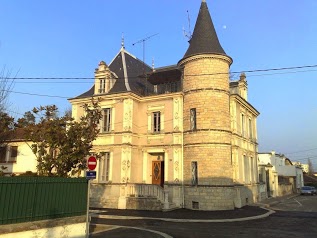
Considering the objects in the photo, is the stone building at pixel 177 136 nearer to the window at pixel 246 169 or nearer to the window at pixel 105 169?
the window at pixel 105 169

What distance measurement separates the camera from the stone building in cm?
2211

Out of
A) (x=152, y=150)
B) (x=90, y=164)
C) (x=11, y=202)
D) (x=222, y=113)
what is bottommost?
(x=11, y=202)

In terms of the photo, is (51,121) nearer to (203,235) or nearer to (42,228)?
(42,228)

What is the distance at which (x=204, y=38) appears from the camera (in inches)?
950

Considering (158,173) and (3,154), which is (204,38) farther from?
(3,154)

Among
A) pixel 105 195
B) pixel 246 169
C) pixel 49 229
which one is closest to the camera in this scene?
pixel 49 229

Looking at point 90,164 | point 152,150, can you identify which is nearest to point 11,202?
point 90,164

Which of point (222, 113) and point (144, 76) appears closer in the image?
point (222, 113)

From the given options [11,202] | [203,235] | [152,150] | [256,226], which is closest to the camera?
[11,202]

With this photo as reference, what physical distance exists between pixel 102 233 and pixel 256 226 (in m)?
7.59

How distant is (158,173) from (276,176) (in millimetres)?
22755

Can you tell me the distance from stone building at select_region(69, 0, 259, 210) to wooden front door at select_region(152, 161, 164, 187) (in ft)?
0.15

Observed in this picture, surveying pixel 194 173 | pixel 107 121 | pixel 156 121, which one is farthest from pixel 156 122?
pixel 194 173

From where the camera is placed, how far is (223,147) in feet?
73.7
